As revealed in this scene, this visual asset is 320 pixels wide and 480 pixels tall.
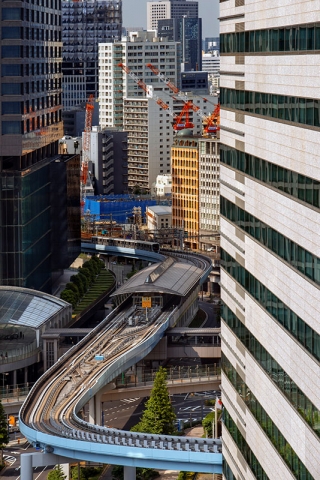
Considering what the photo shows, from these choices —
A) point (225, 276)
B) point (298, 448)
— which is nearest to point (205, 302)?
point (225, 276)

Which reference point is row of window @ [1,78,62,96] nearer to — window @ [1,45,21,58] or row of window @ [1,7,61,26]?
window @ [1,45,21,58]

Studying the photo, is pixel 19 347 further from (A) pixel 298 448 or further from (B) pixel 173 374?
(A) pixel 298 448

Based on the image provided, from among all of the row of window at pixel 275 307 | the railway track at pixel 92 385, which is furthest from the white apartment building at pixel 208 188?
the row of window at pixel 275 307

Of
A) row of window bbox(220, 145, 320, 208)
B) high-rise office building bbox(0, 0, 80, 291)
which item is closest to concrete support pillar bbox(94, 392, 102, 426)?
Result: high-rise office building bbox(0, 0, 80, 291)

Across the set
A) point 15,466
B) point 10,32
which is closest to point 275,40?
point 15,466

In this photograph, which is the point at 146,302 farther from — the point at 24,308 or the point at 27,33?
the point at 27,33
